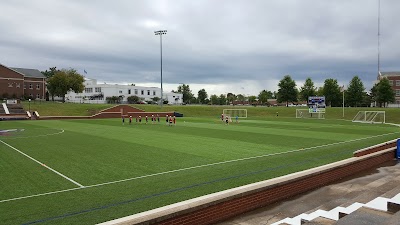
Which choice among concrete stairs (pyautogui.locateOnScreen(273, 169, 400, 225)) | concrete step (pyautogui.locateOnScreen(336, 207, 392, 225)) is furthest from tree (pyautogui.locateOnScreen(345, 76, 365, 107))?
concrete step (pyautogui.locateOnScreen(336, 207, 392, 225))

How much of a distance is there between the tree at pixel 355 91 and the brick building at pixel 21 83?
92587mm

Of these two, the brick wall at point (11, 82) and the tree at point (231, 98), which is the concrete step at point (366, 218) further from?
the tree at point (231, 98)

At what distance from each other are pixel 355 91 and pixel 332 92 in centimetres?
625

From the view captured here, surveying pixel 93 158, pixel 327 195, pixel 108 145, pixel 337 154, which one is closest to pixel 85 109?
pixel 108 145

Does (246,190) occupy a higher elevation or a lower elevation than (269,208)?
higher

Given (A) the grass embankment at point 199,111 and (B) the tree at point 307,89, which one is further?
(B) the tree at point 307,89

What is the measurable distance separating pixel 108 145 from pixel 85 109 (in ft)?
172

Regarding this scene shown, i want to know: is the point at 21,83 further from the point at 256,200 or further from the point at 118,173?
the point at 256,200

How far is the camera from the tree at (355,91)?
93438 mm

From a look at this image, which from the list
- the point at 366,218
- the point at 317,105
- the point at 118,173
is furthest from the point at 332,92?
the point at 366,218

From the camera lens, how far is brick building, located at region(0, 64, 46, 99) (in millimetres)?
90375

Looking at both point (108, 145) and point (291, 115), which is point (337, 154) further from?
point (291, 115)

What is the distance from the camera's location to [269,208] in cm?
884

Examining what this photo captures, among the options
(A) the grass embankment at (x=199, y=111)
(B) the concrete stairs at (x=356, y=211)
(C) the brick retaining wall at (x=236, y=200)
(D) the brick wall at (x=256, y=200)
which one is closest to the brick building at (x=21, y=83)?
(A) the grass embankment at (x=199, y=111)
